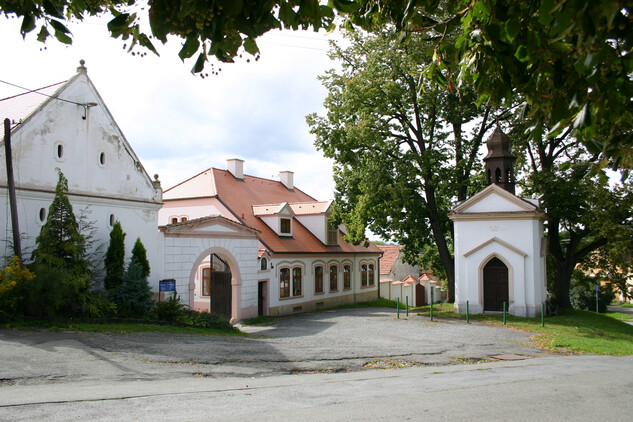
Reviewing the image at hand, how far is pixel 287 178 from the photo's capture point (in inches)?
1503

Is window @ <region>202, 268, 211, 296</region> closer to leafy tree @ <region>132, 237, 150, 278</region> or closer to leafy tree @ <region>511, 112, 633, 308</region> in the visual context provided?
leafy tree @ <region>132, 237, 150, 278</region>

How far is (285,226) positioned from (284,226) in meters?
0.08

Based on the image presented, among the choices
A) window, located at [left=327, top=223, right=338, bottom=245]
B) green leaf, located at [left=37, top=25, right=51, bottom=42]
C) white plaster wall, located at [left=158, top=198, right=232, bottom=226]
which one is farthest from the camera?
window, located at [left=327, top=223, right=338, bottom=245]

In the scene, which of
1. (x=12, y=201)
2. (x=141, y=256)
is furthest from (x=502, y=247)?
Answer: (x=12, y=201)

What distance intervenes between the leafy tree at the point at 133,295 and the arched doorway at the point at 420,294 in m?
26.7

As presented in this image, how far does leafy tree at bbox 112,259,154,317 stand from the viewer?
16.8 meters

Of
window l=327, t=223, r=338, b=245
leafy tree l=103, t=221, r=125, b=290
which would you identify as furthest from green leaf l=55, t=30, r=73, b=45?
window l=327, t=223, r=338, b=245

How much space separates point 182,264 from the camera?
20.5 meters

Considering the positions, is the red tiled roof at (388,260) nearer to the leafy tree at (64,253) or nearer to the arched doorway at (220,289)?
the arched doorway at (220,289)

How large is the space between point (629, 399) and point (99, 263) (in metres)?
16.1

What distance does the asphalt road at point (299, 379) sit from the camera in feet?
22.0

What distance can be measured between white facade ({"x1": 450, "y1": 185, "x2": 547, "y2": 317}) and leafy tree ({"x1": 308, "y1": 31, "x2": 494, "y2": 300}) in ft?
6.65

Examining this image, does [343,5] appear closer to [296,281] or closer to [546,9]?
[546,9]

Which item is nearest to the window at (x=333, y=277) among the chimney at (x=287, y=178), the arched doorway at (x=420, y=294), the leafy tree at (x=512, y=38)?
the chimney at (x=287, y=178)
